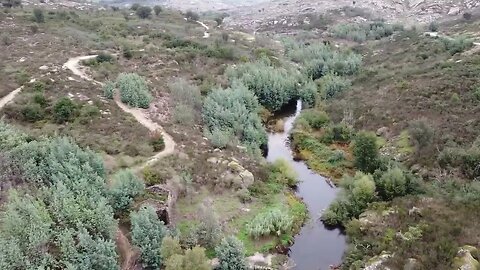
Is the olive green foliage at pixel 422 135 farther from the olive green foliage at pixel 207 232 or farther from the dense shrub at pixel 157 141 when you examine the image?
the dense shrub at pixel 157 141

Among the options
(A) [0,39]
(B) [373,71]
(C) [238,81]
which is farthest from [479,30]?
(A) [0,39]

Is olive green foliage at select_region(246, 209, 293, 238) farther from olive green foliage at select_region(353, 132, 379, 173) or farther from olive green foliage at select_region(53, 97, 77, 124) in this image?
olive green foliage at select_region(53, 97, 77, 124)

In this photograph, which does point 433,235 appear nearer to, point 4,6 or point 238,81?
point 238,81

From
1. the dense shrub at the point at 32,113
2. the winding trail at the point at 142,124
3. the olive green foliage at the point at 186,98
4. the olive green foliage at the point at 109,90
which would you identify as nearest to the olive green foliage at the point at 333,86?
the olive green foliage at the point at 186,98

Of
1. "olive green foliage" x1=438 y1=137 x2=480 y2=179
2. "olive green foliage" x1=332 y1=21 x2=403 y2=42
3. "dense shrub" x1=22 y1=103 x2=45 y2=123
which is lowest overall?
"olive green foliage" x1=332 y1=21 x2=403 y2=42

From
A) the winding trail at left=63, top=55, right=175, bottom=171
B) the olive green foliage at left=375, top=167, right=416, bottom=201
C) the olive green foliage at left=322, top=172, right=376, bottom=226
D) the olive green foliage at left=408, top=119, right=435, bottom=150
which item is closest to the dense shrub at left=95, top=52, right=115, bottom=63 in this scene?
Answer: the winding trail at left=63, top=55, right=175, bottom=171

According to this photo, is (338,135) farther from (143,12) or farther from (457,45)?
(143,12)
